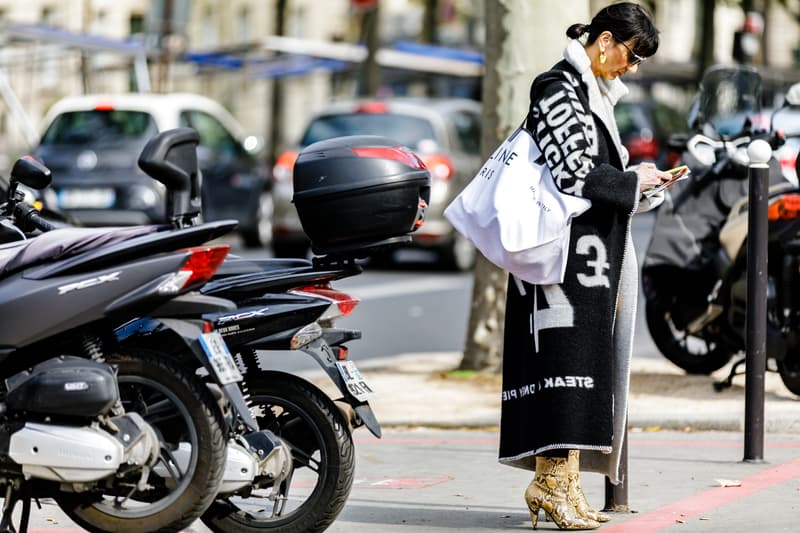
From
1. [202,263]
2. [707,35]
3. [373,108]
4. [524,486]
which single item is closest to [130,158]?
[373,108]

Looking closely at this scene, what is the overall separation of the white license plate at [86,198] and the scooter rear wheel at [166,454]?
13427 millimetres

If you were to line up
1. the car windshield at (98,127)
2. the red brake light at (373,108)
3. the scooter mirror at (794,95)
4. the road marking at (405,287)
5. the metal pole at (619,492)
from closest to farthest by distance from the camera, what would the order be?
the metal pole at (619,492), the scooter mirror at (794,95), the road marking at (405,287), the red brake light at (373,108), the car windshield at (98,127)

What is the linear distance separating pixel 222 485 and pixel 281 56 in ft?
84.2

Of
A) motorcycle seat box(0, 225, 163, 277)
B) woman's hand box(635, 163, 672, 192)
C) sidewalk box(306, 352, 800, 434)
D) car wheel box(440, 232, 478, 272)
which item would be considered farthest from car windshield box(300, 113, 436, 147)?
motorcycle seat box(0, 225, 163, 277)

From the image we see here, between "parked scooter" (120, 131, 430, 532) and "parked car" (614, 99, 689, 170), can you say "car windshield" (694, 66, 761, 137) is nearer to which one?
"parked scooter" (120, 131, 430, 532)

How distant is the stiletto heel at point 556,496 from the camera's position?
19.6 feet

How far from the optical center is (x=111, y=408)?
530 cm

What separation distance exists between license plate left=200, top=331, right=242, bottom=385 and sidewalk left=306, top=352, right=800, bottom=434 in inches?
140

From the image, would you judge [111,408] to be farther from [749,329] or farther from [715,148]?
[715,148]

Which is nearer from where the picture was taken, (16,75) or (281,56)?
(16,75)

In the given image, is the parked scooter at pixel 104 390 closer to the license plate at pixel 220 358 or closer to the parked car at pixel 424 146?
the license plate at pixel 220 358

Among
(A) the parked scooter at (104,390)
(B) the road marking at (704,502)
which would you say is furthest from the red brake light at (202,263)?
(B) the road marking at (704,502)

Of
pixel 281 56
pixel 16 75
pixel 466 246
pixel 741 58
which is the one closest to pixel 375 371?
pixel 466 246

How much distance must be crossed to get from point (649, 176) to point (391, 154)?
33.9 inches
